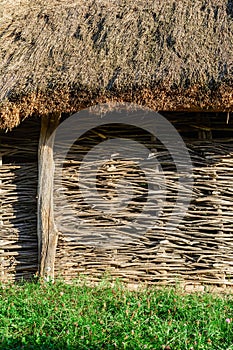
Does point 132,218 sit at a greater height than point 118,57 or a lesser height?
lesser

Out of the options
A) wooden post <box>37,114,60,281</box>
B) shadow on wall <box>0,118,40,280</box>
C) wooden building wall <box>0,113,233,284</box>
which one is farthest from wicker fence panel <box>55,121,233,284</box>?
shadow on wall <box>0,118,40,280</box>

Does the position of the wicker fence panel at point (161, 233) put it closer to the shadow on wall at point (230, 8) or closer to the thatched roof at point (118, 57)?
the thatched roof at point (118, 57)

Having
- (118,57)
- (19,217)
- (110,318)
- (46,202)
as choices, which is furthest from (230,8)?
(110,318)

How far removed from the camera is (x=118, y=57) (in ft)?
17.1

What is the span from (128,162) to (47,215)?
1039mm

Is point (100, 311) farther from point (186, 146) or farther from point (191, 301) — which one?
point (186, 146)

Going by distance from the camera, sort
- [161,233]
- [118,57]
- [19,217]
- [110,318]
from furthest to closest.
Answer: [19,217]
[161,233]
[118,57]
[110,318]

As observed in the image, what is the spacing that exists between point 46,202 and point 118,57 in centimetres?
170

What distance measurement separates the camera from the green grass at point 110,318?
392 centimetres

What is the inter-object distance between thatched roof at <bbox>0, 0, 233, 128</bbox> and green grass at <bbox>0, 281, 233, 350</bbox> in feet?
Answer: 5.86

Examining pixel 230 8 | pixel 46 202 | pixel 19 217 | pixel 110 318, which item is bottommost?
pixel 110 318

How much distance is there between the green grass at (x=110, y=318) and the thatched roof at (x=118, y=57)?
1.79 metres

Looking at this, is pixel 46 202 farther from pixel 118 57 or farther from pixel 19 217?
pixel 118 57

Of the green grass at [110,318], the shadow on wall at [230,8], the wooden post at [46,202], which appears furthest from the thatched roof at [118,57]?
the green grass at [110,318]
